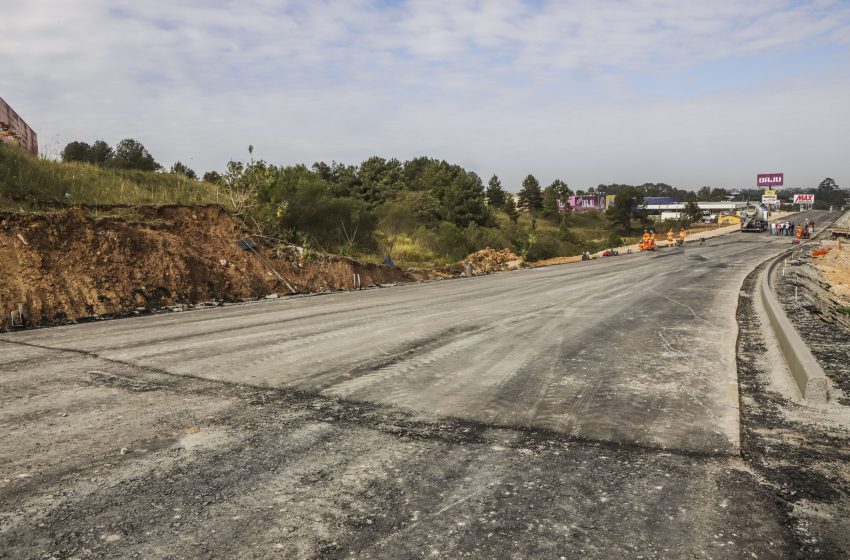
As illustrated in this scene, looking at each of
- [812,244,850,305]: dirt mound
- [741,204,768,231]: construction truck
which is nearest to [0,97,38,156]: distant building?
[812,244,850,305]: dirt mound

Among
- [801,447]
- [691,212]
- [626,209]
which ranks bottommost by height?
[801,447]

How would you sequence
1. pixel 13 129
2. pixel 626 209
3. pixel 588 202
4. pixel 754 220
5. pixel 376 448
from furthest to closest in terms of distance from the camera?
1. pixel 588 202
2. pixel 626 209
3. pixel 754 220
4. pixel 13 129
5. pixel 376 448

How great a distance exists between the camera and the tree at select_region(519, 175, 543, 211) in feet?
355

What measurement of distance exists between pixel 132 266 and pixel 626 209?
260 ft

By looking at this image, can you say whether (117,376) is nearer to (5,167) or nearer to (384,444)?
(384,444)

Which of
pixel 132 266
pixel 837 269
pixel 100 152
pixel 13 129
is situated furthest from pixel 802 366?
pixel 100 152

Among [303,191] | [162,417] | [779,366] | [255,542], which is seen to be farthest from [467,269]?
[255,542]

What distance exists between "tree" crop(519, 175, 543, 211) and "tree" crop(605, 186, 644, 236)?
80.6ft

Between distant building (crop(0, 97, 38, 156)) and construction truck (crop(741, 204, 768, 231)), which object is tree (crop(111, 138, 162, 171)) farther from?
construction truck (crop(741, 204, 768, 231))

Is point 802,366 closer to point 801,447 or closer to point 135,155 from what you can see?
point 801,447

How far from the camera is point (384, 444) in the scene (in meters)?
3.93

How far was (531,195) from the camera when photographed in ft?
356

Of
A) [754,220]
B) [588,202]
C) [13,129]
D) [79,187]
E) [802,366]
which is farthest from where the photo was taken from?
[588,202]

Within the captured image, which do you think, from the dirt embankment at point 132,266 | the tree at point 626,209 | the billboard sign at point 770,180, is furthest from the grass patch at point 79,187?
the billboard sign at point 770,180
